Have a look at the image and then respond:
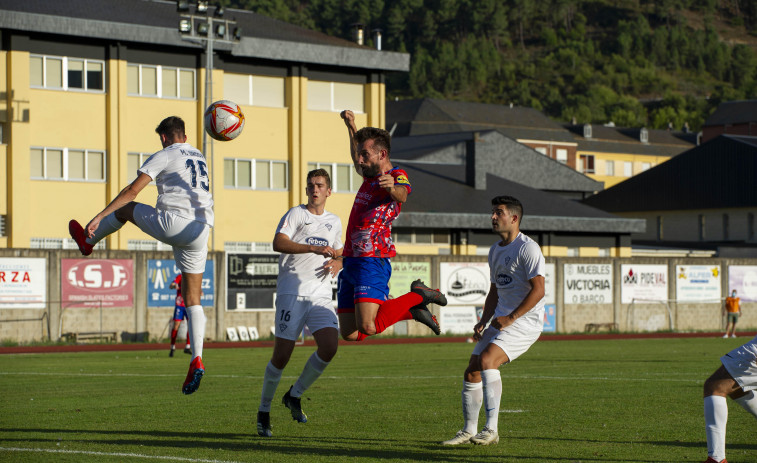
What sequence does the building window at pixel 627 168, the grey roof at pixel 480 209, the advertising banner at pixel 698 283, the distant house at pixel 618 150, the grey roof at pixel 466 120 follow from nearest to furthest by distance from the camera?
1. the advertising banner at pixel 698 283
2. the grey roof at pixel 480 209
3. the grey roof at pixel 466 120
4. the distant house at pixel 618 150
5. the building window at pixel 627 168

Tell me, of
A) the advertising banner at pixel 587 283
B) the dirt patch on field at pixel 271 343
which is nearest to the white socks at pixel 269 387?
the dirt patch on field at pixel 271 343

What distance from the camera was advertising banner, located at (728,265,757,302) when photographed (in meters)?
46.1

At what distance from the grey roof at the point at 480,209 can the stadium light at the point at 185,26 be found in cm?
1497

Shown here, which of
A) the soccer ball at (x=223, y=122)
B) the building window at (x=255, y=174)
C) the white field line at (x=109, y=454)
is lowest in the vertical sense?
the white field line at (x=109, y=454)

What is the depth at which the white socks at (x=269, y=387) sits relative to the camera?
11070 mm

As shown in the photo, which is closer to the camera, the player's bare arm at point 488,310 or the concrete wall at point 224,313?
the player's bare arm at point 488,310

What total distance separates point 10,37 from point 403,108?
9200 centimetres

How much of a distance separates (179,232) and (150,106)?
111 feet

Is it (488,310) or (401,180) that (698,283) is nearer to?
(488,310)

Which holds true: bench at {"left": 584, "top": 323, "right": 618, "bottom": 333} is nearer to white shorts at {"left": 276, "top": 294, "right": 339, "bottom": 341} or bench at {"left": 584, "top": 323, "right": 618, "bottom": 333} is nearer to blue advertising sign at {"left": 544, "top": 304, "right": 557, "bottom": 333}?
blue advertising sign at {"left": 544, "top": 304, "right": 557, "bottom": 333}

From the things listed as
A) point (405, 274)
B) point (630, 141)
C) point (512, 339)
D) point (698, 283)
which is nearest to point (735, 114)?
point (630, 141)

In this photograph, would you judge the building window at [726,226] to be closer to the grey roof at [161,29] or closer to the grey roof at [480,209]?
the grey roof at [480,209]

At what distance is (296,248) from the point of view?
35.8ft

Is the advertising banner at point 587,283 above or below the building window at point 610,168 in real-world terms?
below
